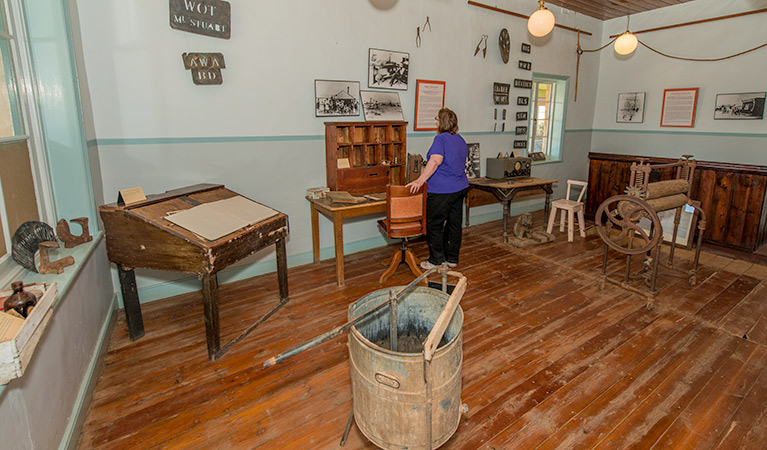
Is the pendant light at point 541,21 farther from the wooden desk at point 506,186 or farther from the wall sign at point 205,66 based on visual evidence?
the wall sign at point 205,66


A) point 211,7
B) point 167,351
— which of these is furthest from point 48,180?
point 211,7

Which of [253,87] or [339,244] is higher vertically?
[253,87]

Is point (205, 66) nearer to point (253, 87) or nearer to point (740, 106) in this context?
point (253, 87)

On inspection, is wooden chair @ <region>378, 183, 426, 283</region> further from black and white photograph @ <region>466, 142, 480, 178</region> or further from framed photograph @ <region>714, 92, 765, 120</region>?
framed photograph @ <region>714, 92, 765, 120</region>

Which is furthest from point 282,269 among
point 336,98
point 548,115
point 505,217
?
point 548,115

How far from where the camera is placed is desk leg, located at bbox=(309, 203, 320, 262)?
172 inches

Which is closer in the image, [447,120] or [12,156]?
[12,156]

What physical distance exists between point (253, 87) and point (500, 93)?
3.64m

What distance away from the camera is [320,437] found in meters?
2.10

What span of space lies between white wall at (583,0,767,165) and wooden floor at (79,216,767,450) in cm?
277

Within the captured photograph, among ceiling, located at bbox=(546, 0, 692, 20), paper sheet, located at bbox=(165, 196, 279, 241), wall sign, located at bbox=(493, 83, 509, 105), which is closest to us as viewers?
paper sheet, located at bbox=(165, 196, 279, 241)

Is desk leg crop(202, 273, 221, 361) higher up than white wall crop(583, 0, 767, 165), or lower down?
lower down

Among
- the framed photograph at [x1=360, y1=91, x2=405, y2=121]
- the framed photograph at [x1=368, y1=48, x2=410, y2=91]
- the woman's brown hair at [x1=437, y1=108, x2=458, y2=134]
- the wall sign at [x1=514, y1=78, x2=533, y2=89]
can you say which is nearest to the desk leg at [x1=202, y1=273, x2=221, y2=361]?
the woman's brown hair at [x1=437, y1=108, x2=458, y2=134]

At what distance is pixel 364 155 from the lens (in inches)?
179
